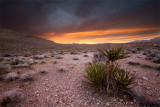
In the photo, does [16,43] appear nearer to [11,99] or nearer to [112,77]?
[11,99]

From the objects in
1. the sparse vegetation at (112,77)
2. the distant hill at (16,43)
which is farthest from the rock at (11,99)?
the distant hill at (16,43)

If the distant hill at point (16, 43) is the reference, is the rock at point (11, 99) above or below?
below

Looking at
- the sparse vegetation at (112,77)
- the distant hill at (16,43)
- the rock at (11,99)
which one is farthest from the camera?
the distant hill at (16,43)

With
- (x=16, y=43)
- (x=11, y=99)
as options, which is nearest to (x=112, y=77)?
(x=11, y=99)

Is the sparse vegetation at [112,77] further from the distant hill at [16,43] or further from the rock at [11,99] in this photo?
the distant hill at [16,43]

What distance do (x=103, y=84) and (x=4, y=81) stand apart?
17.6ft

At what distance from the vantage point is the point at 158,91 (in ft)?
10.4

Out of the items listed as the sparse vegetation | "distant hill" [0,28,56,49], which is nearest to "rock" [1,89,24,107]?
the sparse vegetation

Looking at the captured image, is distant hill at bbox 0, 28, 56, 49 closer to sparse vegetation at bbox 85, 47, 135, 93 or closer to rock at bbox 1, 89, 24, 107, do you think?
rock at bbox 1, 89, 24, 107

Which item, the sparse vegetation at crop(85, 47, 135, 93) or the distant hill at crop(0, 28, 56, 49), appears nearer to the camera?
the sparse vegetation at crop(85, 47, 135, 93)

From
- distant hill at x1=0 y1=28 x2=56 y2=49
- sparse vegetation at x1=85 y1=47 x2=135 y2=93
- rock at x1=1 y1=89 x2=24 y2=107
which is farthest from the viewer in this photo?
distant hill at x1=0 y1=28 x2=56 y2=49

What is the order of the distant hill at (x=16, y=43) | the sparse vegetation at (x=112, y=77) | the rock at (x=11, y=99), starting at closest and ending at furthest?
1. the rock at (x=11, y=99)
2. the sparse vegetation at (x=112, y=77)
3. the distant hill at (x=16, y=43)

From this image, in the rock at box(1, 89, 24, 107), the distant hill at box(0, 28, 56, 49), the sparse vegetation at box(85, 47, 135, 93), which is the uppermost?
the distant hill at box(0, 28, 56, 49)

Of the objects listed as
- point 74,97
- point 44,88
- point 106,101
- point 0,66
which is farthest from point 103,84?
point 0,66
